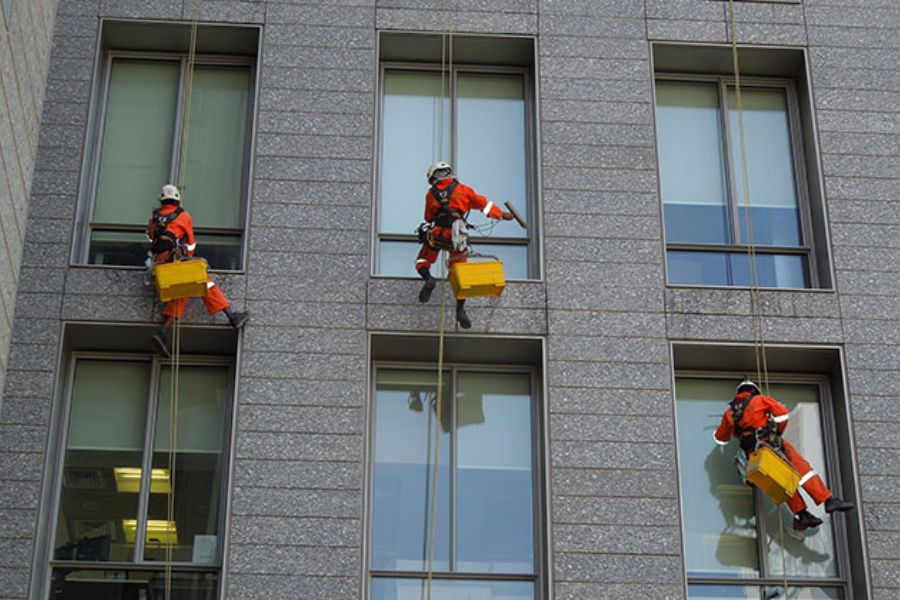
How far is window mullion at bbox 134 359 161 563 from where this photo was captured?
14398mm

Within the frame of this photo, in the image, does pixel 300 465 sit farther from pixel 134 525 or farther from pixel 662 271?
pixel 662 271

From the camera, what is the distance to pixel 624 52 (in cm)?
1664

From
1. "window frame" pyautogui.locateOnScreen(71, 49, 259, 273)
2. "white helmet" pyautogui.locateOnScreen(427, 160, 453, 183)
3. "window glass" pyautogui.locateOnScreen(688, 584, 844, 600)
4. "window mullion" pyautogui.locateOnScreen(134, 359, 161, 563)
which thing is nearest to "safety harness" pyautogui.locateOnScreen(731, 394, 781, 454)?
"window glass" pyautogui.locateOnScreen(688, 584, 844, 600)

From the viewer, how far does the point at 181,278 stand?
1434cm

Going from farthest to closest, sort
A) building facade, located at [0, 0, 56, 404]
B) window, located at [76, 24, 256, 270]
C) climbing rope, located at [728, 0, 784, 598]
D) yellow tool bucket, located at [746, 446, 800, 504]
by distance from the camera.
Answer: window, located at [76, 24, 256, 270] < climbing rope, located at [728, 0, 784, 598] < yellow tool bucket, located at [746, 446, 800, 504] < building facade, located at [0, 0, 56, 404]

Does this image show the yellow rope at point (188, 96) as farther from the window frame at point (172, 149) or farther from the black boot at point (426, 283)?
the black boot at point (426, 283)

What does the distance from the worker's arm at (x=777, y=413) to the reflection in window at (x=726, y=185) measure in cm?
200

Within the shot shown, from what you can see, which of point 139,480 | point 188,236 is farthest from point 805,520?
point 188,236

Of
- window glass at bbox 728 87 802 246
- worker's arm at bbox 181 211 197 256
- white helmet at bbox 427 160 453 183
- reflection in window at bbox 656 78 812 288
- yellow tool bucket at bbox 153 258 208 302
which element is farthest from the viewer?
window glass at bbox 728 87 802 246

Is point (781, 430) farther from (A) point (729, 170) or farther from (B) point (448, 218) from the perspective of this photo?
(B) point (448, 218)

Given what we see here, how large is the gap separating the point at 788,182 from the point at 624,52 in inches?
95.3

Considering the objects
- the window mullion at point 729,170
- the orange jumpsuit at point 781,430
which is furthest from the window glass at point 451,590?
the window mullion at point 729,170

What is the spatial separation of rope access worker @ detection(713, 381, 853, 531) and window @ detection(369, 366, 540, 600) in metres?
2.15

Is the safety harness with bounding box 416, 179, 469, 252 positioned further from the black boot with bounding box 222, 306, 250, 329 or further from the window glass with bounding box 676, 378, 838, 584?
the window glass with bounding box 676, 378, 838, 584
